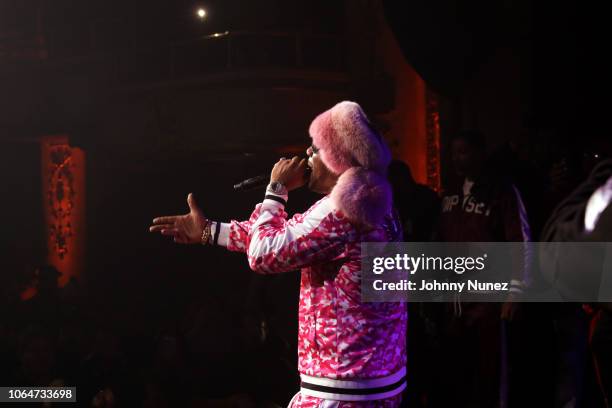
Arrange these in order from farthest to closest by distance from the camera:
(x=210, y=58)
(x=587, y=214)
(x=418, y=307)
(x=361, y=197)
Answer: (x=210, y=58) < (x=418, y=307) < (x=361, y=197) < (x=587, y=214)

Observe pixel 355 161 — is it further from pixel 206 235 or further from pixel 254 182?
pixel 206 235

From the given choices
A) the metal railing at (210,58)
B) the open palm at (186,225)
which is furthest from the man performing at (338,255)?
the metal railing at (210,58)

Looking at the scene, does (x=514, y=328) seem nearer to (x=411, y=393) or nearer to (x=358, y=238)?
(x=411, y=393)

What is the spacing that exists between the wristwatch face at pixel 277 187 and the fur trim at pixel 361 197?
21cm

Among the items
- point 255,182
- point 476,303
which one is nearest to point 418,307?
point 476,303

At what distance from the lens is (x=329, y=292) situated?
75.8 inches

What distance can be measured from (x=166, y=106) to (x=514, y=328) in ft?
23.7

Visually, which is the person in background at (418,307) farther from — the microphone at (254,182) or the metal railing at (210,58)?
the metal railing at (210,58)

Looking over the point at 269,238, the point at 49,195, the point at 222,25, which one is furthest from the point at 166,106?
the point at 269,238

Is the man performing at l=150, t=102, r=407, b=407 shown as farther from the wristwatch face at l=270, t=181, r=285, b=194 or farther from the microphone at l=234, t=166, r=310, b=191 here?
the microphone at l=234, t=166, r=310, b=191

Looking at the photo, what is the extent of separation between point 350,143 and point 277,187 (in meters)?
0.30

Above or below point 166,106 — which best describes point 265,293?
below

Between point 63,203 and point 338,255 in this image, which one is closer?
point 338,255

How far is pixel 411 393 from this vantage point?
352cm
